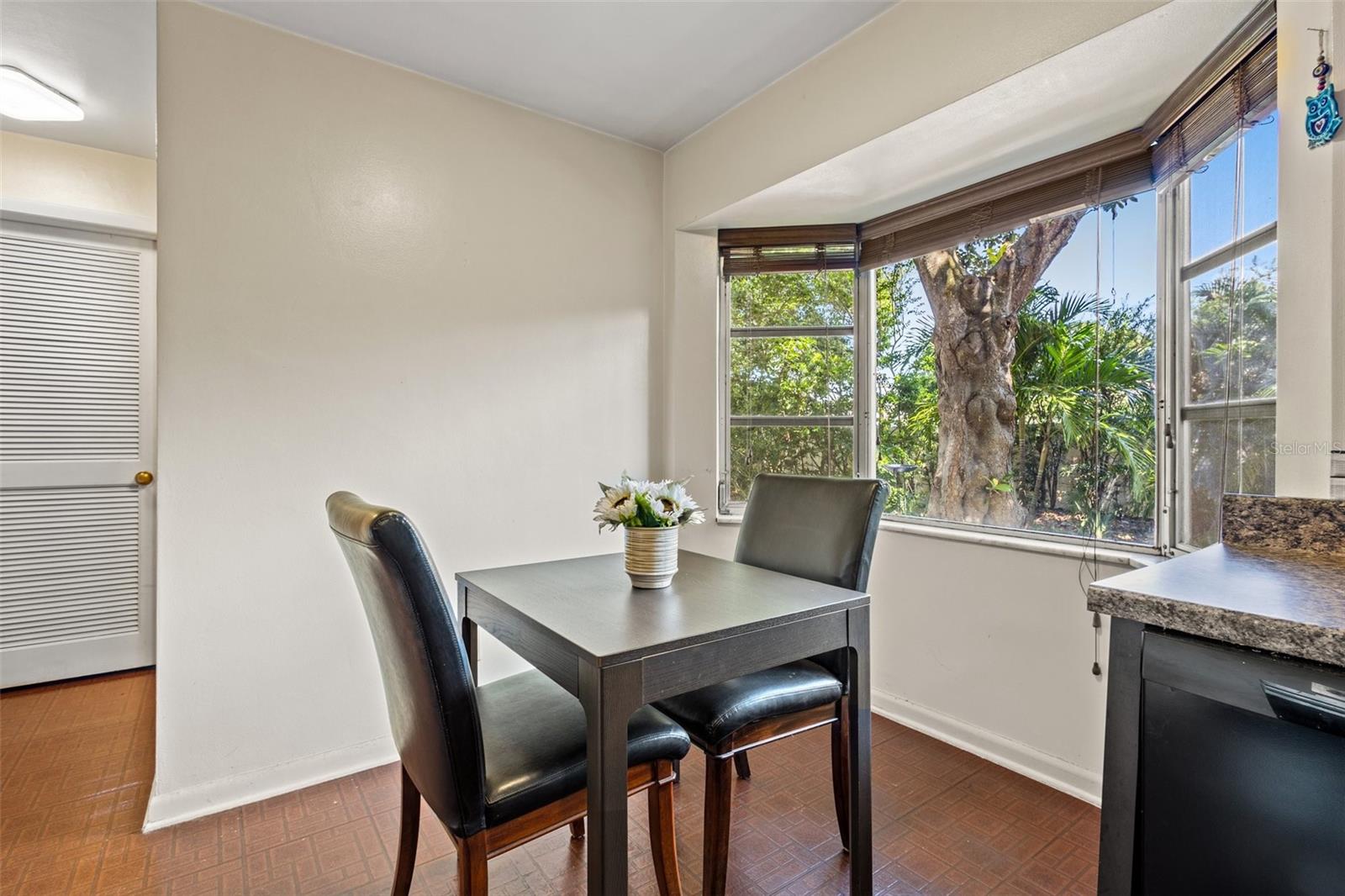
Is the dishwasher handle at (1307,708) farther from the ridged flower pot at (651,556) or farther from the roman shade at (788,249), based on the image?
the roman shade at (788,249)

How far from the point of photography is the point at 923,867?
172 cm

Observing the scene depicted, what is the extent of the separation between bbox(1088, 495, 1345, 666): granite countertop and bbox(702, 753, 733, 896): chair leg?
3.04ft

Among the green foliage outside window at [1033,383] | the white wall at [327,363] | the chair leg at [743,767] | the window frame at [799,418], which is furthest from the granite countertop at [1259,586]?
the white wall at [327,363]

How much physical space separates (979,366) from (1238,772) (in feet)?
6.31

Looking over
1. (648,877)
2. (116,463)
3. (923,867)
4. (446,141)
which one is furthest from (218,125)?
(923,867)

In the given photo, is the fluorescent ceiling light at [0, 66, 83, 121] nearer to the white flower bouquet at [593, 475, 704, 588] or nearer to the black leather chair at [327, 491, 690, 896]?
the black leather chair at [327, 491, 690, 896]

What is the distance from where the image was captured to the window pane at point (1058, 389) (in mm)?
2064

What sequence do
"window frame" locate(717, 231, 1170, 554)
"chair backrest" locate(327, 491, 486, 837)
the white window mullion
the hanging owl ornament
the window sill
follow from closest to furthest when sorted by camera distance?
1. "chair backrest" locate(327, 491, 486, 837)
2. the hanging owl ornament
3. the window sill
4. "window frame" locate(717, 231, 1170, 554)
5. the white window mullion

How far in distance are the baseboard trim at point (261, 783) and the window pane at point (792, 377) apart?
2.03 metres

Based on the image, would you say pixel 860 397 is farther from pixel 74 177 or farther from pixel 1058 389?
pixel 74 177

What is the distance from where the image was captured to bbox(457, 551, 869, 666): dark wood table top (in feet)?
4.15

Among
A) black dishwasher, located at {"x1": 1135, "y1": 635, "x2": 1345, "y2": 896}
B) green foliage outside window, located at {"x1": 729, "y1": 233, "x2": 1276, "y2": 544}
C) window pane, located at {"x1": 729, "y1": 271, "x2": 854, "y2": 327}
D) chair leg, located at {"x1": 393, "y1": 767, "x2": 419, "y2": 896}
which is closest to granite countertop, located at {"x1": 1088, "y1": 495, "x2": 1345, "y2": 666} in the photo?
black dishwasher, located at {"x1": 1135, "y1": 635, "x2": 1345, "y2": 896}

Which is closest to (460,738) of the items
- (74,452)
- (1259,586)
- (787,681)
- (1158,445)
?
(787,681)

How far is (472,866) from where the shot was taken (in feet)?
3.87
